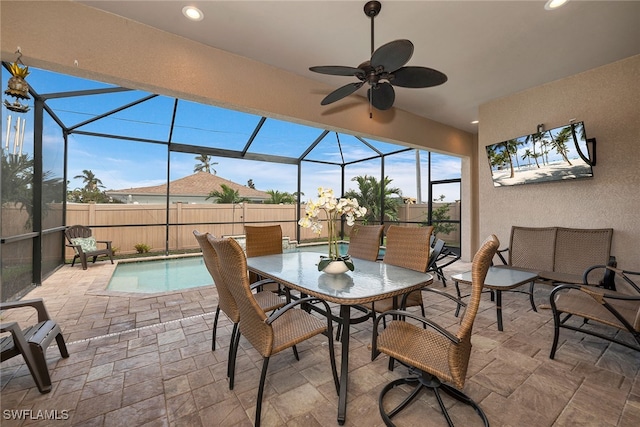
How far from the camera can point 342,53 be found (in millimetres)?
3061

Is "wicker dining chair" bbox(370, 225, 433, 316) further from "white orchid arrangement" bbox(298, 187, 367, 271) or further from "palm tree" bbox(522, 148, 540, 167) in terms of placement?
"palm tree" bbox(522, 148, 540, 167)

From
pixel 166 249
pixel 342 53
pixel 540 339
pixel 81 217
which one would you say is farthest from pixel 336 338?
pixel 81 217

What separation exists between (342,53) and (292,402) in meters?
3.44

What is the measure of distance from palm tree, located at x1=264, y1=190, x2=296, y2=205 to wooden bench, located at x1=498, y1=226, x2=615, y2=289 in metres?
6.81

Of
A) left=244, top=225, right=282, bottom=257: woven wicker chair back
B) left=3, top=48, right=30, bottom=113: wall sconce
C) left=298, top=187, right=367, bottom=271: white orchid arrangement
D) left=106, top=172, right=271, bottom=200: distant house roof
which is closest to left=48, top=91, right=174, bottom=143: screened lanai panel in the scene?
left=106, top=172, right=271, bottom=200: distant house roof

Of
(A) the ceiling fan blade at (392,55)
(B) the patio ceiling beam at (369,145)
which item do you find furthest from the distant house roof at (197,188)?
(A) the ceiling fan blade at (392,55)

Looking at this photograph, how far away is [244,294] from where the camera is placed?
1.47 metres

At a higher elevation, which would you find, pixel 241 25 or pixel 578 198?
pixel 241 25

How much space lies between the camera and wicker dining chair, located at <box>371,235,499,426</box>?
4.25 ft

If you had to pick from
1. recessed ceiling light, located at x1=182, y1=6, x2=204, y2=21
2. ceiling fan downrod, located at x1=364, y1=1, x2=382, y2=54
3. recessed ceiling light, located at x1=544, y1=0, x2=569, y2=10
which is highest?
recessed ceiling light, located at x1=182, y1=6, x2=204, y2=21

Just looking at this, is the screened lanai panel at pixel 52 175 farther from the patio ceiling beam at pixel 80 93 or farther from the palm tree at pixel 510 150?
the palm tree at pixel 510 150

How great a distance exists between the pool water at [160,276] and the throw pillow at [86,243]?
630 millimetres

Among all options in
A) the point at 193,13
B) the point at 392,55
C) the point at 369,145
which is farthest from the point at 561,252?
the point at 193,13

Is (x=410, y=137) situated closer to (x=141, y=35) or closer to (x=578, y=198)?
(x=578, y=198)
